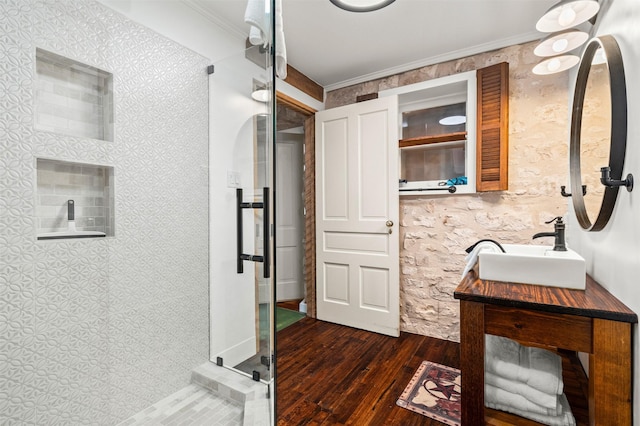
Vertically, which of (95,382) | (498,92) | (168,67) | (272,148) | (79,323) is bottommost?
(95,382)

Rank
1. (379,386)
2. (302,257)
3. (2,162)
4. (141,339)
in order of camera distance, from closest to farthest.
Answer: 1. (2,162)
2. (141,339)
3. (379,386)
4. (302,257)

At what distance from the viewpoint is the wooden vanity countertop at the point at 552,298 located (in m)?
0.93

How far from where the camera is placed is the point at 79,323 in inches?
37.0

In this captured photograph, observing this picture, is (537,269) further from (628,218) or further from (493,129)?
(493,129)

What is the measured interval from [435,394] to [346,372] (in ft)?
1.86

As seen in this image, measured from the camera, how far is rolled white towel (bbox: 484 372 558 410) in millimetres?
1093

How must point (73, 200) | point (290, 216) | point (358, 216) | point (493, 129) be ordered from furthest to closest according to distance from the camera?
point (290, 216), point (358, 216), point (493, 129), point (73, 200)

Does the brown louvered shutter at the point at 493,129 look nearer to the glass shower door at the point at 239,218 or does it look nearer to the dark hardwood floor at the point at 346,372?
the dark hardwood floor at the point at 346,372

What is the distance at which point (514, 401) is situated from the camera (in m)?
1.15

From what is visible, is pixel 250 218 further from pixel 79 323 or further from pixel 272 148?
pixel 79 323

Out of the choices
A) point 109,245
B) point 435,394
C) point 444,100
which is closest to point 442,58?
point 444,100

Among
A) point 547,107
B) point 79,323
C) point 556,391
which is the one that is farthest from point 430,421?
point 547,107

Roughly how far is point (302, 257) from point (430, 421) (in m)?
2.53

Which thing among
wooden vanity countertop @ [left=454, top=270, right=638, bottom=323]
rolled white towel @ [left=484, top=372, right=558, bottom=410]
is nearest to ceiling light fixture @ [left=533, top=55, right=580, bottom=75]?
wooden vanity countertop @ [left=454, top=270, right=638, bottom=323]
